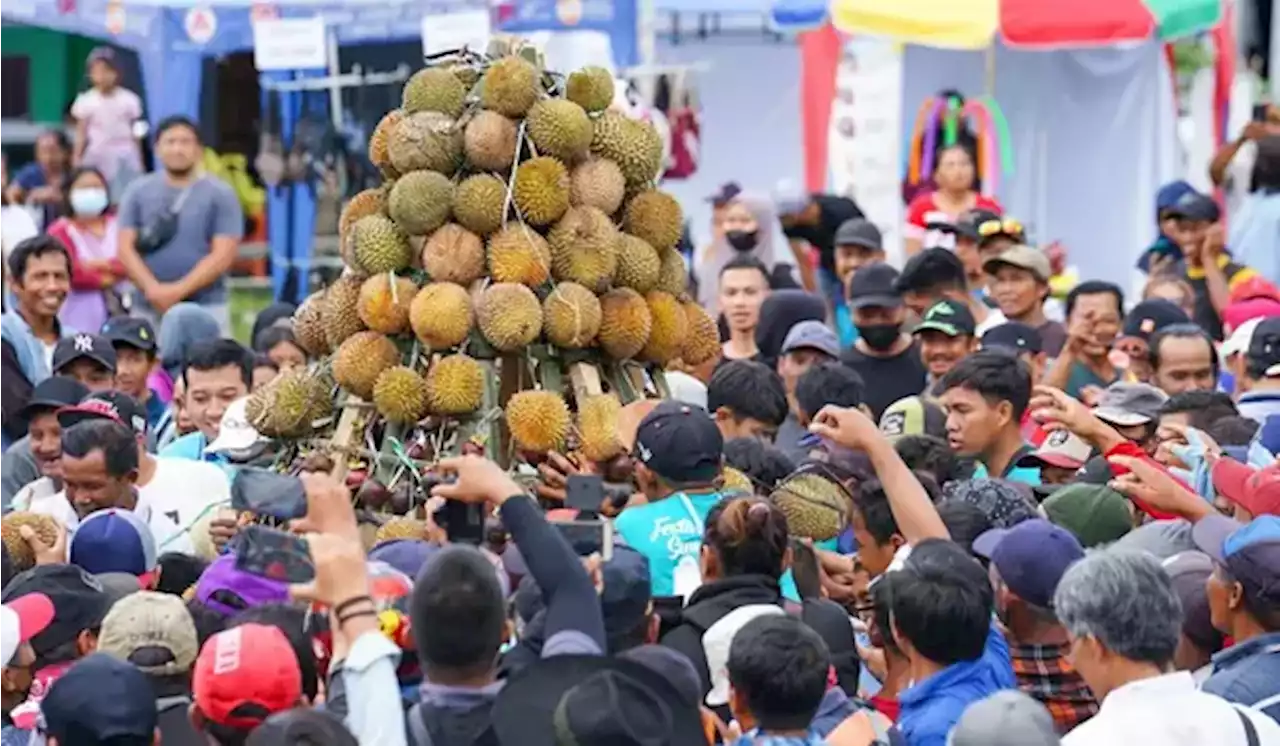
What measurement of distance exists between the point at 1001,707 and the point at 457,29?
1075 cm

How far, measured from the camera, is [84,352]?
9.59 metres

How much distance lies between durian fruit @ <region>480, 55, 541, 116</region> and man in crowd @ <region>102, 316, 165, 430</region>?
10.7 feet

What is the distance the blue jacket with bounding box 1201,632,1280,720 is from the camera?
5.43 meters

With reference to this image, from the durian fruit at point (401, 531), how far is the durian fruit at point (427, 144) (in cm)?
116

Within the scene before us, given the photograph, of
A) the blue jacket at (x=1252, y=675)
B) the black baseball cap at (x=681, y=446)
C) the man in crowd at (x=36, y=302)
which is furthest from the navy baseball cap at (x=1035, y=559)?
the man in crowd at (x=36, y=302)

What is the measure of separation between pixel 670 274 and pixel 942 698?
2.52 meters

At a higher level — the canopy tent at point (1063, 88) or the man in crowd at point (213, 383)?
the canopy tent at point (1063, 88)

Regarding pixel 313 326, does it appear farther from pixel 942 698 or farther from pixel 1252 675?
pixel 1252 675

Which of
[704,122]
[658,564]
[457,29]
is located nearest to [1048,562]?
[658,564]

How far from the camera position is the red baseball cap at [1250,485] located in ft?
21.0

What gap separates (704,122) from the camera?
1978cm

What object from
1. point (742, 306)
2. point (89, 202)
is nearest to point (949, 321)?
point (742, 306)

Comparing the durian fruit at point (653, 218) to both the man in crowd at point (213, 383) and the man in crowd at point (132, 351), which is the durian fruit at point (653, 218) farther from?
the man in crowd at point (132, 351)

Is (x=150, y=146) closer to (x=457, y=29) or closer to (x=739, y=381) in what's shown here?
(x=457, y=29)
